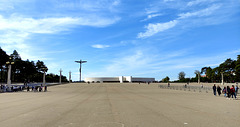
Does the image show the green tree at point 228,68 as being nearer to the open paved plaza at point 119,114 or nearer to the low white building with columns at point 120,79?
the low white building with columns at point 120,79

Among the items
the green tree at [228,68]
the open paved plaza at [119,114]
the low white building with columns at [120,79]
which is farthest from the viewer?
the low white building with columns at [120,79]

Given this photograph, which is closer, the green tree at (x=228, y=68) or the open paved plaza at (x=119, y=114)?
the open paved plaza at (x=119, y=114)

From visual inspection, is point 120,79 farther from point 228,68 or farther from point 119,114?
point 119,114

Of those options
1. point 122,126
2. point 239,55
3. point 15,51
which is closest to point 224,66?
point 239,55

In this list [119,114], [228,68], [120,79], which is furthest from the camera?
[120,79]

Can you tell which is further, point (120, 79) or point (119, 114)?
point (120, 79)

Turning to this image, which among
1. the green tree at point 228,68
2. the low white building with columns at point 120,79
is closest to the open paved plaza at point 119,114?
the green tree at point 228,68

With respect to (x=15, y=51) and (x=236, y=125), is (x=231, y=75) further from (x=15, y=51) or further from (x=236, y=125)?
(x=15, y=51)

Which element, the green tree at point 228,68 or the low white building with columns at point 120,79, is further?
the low white building with columns at point 120,79

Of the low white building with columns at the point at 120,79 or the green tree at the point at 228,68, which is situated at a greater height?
the green tree at the point at 228,68

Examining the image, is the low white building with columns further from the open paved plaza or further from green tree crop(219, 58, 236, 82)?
the open paved plaza

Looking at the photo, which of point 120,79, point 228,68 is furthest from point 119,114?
point 120,79

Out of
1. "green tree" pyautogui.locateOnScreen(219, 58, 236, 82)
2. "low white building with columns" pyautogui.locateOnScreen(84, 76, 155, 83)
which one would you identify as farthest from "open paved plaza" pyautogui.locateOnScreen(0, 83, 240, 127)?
"low white building with columns" pyautogui.locateOnScreen(84, 76, 155, 83)

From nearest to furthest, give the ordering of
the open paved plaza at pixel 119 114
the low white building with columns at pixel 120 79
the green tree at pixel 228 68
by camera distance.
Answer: the open paved plaza at pixel 119 114, the green tree at pixel 228 68, the low white building with columns at pixel 120 79
